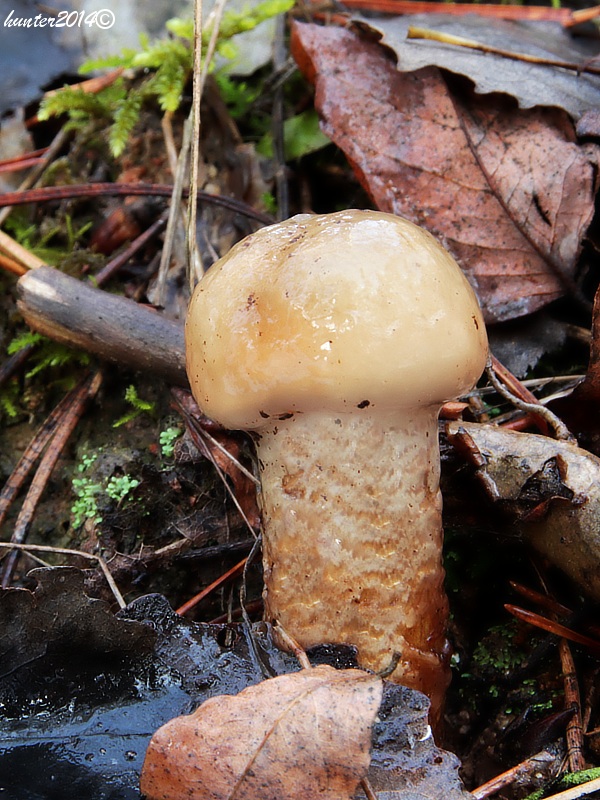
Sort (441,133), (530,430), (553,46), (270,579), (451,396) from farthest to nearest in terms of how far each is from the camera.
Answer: (553,46)
(441,133)
(530,430)
(270,579)
(451,396)

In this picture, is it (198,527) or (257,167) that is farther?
(257,167)

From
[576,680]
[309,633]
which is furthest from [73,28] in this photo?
[576,680]

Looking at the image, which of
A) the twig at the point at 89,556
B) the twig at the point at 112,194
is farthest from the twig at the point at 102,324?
the twig at the point at 89,556

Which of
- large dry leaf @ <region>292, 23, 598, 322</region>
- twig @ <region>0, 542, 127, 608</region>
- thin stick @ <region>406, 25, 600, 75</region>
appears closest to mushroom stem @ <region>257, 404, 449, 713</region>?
twig @ <region>0, 542, 127, 608</region>

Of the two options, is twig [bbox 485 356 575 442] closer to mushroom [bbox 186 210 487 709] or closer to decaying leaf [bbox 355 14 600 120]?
mushroom [bbox 186 210 487 709]

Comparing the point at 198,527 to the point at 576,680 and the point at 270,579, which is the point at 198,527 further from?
the point at 576,680
